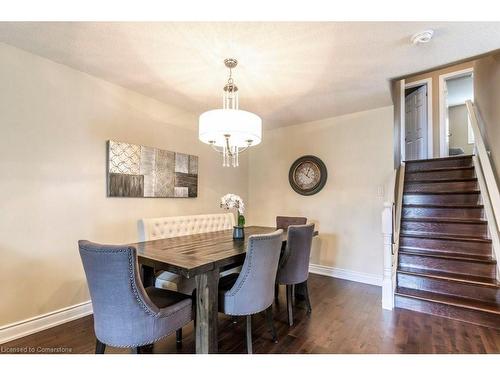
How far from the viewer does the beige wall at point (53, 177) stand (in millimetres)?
2074

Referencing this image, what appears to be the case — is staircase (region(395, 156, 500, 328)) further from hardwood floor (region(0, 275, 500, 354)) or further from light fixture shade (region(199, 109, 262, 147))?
light fixture shade (region(199, 109, 262, 147))

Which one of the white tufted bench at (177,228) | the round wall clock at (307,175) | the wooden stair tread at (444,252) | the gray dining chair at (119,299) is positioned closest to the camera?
the gray dining chair at (119,299)

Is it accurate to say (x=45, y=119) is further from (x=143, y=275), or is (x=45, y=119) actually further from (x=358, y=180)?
(x=358, y=180)

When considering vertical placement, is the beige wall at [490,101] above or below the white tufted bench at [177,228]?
above

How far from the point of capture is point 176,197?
3.44 m

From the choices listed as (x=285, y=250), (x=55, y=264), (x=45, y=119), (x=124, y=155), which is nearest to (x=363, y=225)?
(x=285, y=250)

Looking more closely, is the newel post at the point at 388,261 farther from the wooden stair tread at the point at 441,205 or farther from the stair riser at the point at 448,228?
the wooden stair tread at the point at 441,205

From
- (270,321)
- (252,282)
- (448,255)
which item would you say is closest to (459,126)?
(448,255)

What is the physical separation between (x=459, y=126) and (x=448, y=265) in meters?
4.54

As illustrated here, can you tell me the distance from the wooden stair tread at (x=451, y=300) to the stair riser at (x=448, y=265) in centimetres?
31

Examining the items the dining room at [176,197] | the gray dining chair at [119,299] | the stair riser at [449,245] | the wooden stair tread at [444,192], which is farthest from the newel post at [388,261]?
the gray dining chair at [119,299]

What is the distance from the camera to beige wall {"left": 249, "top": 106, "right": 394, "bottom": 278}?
3529mm

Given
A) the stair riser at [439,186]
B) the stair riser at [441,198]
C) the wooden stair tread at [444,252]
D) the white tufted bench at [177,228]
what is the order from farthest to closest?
1. the stair riser at [439,186]
2. the stair riser at [441,198]
3. the wooden stair tread at [444,252]
4. the white tufted bench at [177,228]

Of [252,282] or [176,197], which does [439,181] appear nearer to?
[252,282]
